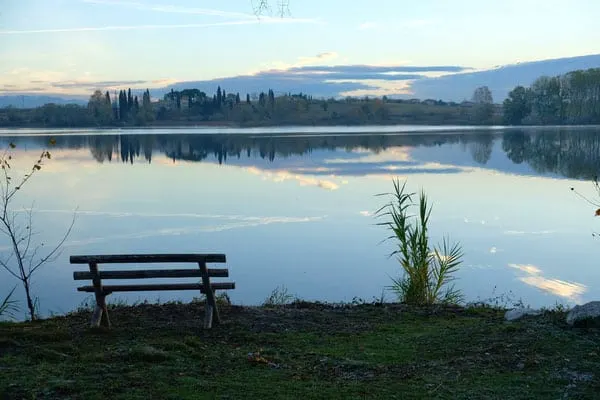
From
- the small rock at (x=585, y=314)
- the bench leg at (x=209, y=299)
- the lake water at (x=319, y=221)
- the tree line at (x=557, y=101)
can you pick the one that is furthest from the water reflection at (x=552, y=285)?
the tree line at (x=557, y=101)

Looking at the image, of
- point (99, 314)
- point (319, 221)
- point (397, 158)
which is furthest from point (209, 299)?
point (397, 158)

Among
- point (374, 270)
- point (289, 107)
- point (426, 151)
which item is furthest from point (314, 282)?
point (289, 107)

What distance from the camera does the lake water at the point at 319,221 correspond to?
1178 centimetres

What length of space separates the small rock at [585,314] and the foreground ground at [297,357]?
11 centimetres

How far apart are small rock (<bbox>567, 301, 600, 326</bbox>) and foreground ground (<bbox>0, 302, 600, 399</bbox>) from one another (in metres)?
0.11

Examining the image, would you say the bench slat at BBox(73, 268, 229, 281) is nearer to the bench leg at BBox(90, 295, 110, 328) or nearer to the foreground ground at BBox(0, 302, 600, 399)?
the bench leg at BBox(90, 295, 110, 328)

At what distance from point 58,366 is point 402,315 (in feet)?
13.9

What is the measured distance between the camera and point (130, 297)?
10.8 metres

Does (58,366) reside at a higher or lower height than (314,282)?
higher

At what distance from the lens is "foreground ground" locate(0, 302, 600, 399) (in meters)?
5.16

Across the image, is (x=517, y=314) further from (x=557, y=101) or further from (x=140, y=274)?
(x=557, y=101)

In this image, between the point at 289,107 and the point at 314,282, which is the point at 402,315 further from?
the point at 289,107

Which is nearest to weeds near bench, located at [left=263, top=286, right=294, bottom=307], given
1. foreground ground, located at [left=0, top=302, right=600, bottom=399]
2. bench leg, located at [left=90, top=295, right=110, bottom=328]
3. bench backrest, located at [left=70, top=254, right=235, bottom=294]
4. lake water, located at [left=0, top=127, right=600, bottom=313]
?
lake water, located at [left=0, top=127, right=600, bottom=313]

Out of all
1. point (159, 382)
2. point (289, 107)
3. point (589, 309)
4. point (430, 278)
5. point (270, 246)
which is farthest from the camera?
point (289, 107)
